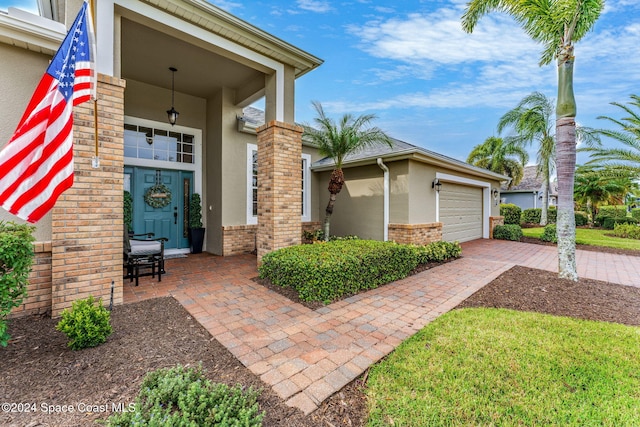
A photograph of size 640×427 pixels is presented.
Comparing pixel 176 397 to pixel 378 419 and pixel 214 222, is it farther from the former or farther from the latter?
pixel 214 222

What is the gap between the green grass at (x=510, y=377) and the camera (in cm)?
190

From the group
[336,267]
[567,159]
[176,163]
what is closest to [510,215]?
[567,159]

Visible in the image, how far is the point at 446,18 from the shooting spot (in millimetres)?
6660

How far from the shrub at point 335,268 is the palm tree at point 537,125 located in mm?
13383

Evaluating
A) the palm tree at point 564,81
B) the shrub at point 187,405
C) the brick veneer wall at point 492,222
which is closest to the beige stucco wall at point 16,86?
the shrub at point 187,405

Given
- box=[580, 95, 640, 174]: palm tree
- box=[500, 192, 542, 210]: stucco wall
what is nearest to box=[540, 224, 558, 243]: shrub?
box=[580, 95, 640, 174]: palm tree

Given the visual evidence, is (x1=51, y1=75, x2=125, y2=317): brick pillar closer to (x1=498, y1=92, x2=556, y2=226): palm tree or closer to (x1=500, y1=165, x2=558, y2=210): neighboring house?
(x1=498, y1=92, x2=556, y2=226): palm tree

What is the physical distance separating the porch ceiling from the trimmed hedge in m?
4.45

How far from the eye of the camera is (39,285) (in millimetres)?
3461

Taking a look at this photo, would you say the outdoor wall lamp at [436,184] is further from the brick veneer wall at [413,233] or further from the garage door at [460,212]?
the brick veneer wall at [413,233]

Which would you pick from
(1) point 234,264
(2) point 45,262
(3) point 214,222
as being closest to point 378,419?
(2) point 45,262

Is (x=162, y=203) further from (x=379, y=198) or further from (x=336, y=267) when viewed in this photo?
(x=379, y=198)

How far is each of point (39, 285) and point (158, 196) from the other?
4.29m

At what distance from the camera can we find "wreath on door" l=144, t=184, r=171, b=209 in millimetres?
7301
